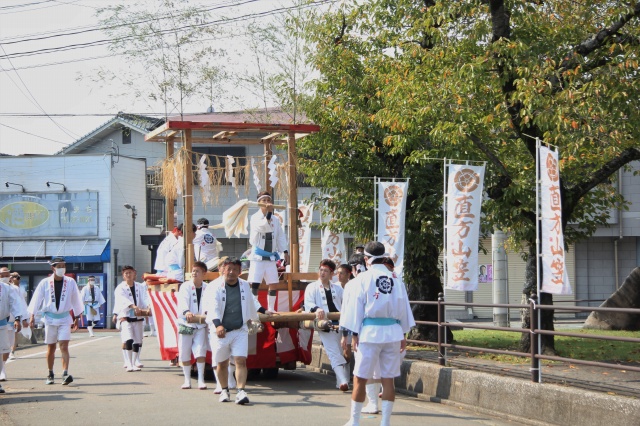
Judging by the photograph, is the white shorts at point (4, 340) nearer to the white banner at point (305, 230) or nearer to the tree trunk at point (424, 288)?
the tree trunk at point (424, 288)

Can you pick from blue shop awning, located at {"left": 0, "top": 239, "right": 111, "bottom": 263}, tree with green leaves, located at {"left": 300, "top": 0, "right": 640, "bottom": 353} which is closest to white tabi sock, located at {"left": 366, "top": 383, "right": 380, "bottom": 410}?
tree with green leaves, located at {"left": 300, "top": 0, "right": 640, "bottom": 353}

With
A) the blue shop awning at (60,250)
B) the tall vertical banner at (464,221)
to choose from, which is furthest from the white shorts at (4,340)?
the blue shop awning at (60,250)

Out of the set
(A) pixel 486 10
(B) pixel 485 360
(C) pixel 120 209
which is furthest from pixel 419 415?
(C) pixel 120 209

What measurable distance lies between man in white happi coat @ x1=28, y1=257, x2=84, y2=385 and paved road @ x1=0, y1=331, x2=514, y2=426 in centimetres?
65

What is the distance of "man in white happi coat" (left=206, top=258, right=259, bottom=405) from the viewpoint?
1160 cm

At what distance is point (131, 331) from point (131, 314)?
0.36 m

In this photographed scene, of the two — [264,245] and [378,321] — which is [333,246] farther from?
[378,321]

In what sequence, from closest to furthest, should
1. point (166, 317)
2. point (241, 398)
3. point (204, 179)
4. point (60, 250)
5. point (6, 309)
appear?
1. point (241, 398)
2. point (6, 309)
3. point (166, 317)
4. point (204, 179)
5. point (60, 250)

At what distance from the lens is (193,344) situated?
527 inches

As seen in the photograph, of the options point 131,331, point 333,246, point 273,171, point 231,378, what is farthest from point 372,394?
point 333,246

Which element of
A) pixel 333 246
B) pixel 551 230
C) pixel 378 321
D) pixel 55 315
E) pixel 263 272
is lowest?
pixel 55 315

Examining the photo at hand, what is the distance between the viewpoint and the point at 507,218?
51.9 ft

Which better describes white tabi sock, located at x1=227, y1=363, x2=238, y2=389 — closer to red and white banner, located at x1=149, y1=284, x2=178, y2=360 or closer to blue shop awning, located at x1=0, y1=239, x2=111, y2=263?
red and white banner, located at x1=149, y1=284, x2=178, y2=360

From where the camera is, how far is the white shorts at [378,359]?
31.0ft
